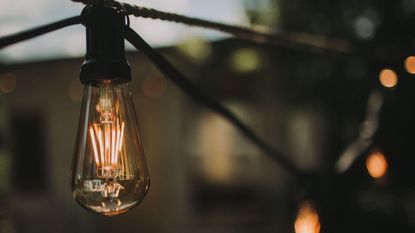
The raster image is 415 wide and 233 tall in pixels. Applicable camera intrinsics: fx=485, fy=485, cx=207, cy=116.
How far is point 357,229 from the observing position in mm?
2828

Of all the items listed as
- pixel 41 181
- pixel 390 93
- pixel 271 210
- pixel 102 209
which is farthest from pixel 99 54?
pixel 41 181

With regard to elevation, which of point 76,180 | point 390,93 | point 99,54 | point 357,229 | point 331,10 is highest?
point 331,10

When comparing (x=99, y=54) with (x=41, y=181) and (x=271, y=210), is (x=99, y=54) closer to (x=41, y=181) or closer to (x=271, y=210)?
(x=271, y=210)

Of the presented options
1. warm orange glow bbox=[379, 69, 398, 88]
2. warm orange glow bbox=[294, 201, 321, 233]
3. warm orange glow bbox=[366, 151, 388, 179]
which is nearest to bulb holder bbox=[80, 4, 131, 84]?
warm orange glow bbox=[294, 201, 321, 233]

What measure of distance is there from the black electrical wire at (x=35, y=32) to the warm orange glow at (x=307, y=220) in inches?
48.4

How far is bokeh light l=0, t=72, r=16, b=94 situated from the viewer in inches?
489

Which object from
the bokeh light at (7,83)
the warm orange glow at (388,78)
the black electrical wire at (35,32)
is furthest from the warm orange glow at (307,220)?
the bokeh light at (7,83)

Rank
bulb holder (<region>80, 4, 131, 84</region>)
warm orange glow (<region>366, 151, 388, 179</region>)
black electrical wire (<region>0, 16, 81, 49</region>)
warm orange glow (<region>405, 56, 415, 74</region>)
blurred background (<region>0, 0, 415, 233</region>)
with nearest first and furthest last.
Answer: black electrical wire (<region>0, 16, 81, 49</region>)
bulb holder (<region>80, 4, 131, 84</region>)
warm orange glow (<region>366, 151, 388, 179</region>)
warm orange glow (<region>405, 56, 415, 74</region>)
blurred background (<region>0, 0, 415, 233</region>)

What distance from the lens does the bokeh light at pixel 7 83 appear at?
40.7 feet

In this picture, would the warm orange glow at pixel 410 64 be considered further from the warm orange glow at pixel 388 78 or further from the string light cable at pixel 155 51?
the string light cable at pixel 155 51

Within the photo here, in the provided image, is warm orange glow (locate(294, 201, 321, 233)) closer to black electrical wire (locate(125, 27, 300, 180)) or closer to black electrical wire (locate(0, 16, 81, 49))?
black electrical wire (locate(125, 27, 300, 180))

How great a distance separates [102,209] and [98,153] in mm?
134

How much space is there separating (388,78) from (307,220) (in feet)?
3.30

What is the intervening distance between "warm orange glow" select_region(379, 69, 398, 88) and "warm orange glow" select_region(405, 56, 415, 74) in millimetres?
77
